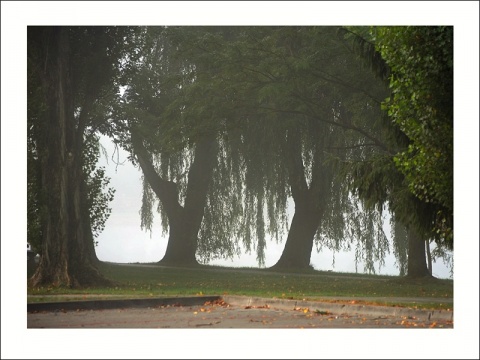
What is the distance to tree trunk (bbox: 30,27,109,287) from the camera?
18.2 metres

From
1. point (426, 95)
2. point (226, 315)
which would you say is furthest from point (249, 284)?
point (426, 95)

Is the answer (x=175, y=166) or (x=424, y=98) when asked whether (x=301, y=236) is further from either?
(x=424, y=98)

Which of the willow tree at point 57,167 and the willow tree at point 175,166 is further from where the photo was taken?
the willow tree at point 175,166

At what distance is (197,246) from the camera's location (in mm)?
28359

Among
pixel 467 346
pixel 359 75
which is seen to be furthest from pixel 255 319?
pixel 359 75

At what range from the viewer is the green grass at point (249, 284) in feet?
55.2

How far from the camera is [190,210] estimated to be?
2841cm

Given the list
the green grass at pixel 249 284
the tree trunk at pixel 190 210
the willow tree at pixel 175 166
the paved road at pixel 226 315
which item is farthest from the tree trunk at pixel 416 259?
the paved road at pixel 226 315

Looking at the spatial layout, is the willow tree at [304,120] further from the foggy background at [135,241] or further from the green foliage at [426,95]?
the green foliage at [426,95]

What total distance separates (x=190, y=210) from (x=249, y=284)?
8.22 m

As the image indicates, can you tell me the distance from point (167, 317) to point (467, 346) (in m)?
3.83

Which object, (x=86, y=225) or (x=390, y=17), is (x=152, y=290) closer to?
(x=86, y=225)

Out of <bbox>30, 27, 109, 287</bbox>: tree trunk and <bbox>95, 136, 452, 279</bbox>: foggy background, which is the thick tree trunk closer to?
<bbox>95, 136, 452, 279</bbox>: foggy background

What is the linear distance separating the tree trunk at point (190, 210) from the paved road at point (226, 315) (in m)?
14.8
